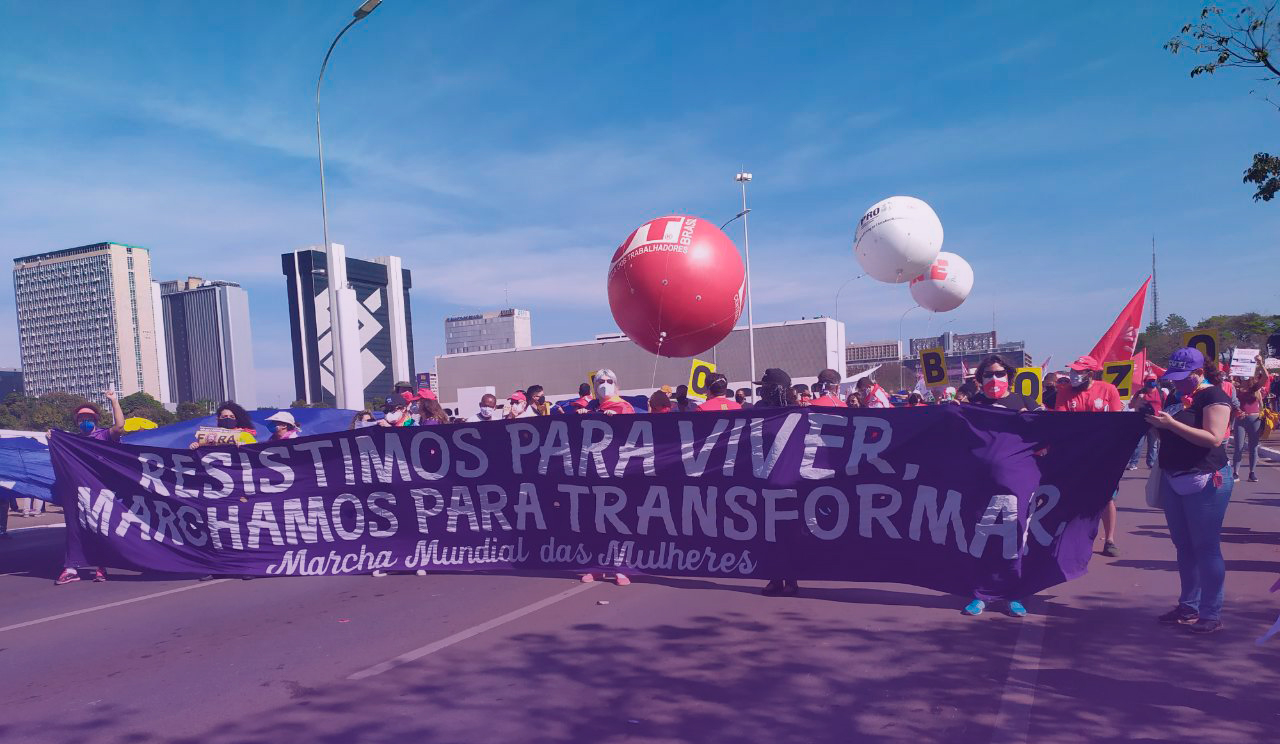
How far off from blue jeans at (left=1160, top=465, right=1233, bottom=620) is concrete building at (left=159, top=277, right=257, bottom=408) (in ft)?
606

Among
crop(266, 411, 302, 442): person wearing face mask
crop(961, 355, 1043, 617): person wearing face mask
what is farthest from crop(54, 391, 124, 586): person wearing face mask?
crop(961, 355, 1043, 617): person wearing face mask

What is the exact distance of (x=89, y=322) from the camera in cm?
14788

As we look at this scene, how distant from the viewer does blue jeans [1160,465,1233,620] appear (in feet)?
16.7

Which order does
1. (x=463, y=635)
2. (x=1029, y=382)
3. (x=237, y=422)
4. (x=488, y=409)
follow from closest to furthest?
(x=463, y=635), (x=1029, y=382), (x=237, y=422), (x=488, y=409)

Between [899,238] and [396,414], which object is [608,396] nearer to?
[396,414]

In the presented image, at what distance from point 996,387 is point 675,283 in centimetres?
328

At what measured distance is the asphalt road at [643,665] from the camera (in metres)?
4.09

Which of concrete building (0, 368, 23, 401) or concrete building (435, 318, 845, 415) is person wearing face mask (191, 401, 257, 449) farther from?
concrete building (0, 368, 23, 401)

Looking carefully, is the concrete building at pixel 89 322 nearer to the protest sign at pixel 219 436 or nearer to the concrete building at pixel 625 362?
the concrete building at pixel 625 362

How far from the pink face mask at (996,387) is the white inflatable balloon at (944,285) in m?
7.20

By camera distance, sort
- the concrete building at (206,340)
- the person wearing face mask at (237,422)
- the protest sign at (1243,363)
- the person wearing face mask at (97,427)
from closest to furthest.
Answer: the person wearing face mask at (97,427)
the person wearing face mask at (237,422)
the protest sign at (1243,363)
the concrete building at (206,340)

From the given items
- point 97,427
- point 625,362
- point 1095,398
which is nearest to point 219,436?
point 97,427

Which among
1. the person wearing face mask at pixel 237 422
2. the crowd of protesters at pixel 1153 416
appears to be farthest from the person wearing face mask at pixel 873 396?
the person wearing face mask at pixel 237 422

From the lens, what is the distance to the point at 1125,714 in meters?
4.02
